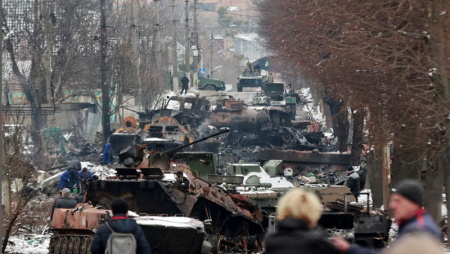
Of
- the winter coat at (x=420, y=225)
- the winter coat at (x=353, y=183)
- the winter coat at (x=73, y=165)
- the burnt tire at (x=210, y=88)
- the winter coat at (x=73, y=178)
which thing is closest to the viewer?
the winter coat at (x=420, y=225)

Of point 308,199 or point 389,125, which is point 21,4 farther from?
point 308,199

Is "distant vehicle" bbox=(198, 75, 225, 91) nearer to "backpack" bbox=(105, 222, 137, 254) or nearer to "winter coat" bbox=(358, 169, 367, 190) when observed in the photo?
"winter coat" bbox=(358, 169, 367, 190)

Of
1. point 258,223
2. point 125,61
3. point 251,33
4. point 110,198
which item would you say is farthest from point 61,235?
point 251,33

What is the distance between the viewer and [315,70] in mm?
25766

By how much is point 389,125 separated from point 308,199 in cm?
1145

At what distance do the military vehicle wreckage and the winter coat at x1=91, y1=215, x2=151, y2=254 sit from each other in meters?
3.94

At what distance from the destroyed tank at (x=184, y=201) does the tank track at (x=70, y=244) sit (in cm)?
152

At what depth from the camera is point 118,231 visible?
851 cm

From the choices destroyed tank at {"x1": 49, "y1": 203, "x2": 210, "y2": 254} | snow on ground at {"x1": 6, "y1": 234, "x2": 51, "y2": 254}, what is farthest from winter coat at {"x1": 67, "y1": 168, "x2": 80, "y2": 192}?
destroyed tank at {"x1": 49, "y1": 203, "x2": 210, "y2": 254}

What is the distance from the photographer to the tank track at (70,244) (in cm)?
1295

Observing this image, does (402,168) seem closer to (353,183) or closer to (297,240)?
(353,183)

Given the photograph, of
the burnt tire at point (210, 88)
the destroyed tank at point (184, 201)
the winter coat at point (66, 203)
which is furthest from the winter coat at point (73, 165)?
the burnt tire at point (210, 88)

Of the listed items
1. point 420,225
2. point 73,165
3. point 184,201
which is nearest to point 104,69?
point 73,165

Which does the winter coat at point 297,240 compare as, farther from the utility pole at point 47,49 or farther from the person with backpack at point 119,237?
the utility pole at point 47,49
